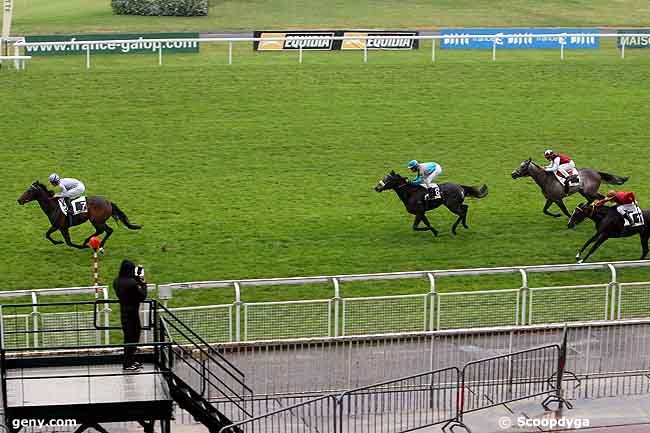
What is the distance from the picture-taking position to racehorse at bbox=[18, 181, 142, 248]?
21484 millimetres

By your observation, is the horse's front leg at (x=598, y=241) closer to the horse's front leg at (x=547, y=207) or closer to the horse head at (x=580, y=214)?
the horse head at (x=580, y=214)

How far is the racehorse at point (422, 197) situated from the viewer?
74.5 feet

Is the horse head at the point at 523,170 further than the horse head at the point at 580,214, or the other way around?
the horse head at the point at 523,170

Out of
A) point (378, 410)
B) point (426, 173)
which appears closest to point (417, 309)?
point (378, 410)

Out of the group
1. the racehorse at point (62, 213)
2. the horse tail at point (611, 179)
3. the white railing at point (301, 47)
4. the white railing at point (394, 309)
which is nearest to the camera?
the white railing at point (394, 309)

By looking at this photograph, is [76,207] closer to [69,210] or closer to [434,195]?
[69,210]

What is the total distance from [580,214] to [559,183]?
5.90 ft

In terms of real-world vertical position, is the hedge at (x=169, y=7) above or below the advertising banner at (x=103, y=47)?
above

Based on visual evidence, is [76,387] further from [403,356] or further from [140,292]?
[403,356]

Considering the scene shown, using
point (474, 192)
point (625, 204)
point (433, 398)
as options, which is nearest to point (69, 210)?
Result: point (474, 192)

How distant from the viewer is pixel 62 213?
21.5 m

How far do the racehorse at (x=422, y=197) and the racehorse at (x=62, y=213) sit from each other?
469 cm

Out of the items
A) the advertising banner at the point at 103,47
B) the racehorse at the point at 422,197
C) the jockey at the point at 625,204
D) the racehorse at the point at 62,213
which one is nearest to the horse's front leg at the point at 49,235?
the racehorse at the point at 62,213

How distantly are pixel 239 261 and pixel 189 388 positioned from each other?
22.9 ft
